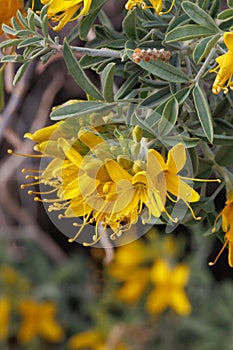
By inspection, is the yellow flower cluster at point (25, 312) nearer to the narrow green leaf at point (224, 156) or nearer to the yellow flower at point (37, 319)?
the yellow flower at point (37, 319)

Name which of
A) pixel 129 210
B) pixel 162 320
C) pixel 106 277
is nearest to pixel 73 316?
pixel 106 277

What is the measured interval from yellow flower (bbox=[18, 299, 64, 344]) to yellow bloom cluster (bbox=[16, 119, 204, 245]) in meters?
1.54

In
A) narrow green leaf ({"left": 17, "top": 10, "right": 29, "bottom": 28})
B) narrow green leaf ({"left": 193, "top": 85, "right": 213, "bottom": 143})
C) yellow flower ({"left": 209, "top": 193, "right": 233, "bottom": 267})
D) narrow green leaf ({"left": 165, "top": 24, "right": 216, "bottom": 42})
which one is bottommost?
yellow flower ({"left": 209, "top": 193, "right": 233, "bottom": 267})

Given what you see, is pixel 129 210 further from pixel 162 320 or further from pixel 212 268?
pixel 212 268

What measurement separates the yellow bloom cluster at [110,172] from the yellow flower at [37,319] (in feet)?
5.04

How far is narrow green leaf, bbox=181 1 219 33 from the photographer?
0.58m

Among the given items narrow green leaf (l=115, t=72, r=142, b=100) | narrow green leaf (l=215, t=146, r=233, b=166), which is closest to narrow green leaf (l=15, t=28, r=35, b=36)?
narrow green leaf (l=115, t=72, r=142, b=100)

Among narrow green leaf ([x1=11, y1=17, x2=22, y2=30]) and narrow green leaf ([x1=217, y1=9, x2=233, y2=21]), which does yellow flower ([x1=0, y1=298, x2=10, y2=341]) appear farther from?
narrow green leaf ([x1=217, y1=9, x2=233, y2=21])

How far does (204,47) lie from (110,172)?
0.14 m

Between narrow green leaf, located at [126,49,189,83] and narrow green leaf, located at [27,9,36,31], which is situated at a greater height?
narrow green leaf, located at [27,9,36,31]

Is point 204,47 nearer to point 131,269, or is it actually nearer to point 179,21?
point 179,21

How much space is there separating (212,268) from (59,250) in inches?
24.1

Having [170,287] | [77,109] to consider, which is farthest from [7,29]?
[170,287]

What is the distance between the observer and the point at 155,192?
586 millimetres
